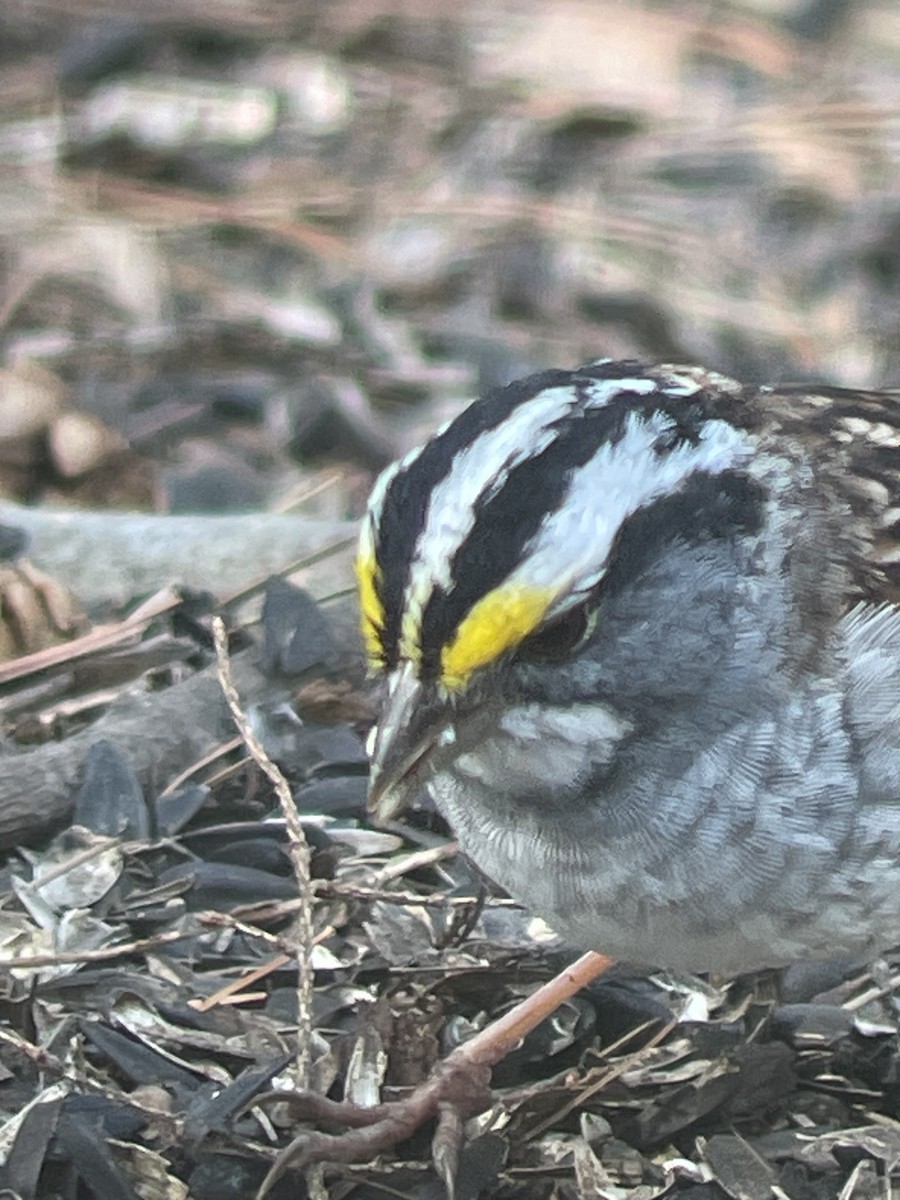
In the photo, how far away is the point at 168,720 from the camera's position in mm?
3828

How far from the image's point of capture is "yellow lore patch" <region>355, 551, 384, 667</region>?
8.09 feet

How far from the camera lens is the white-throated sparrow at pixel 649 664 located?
96.0 inches

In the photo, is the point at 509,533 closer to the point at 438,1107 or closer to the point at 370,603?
the point at 370,603

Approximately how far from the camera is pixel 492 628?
2426 millimetres

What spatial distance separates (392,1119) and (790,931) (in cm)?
68

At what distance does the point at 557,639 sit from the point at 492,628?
122 millimetres

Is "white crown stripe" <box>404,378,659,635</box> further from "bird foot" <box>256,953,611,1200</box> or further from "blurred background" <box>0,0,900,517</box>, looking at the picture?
"blurred background" <box>0,0,900,517</box>

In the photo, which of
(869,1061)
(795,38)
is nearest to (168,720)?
(869,1061)

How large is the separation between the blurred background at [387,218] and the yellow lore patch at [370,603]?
8.20 feet

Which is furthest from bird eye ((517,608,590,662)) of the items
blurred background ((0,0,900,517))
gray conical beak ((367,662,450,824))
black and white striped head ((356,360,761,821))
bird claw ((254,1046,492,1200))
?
blurred background ((0,0,900,517))

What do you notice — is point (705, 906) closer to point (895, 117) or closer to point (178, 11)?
point (895, 117)

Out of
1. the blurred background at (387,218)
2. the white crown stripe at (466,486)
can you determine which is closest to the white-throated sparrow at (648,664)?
the white crown stripe at (466,486)

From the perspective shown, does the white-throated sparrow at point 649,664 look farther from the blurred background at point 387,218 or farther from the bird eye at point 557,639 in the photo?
the blurred background at point 387,218

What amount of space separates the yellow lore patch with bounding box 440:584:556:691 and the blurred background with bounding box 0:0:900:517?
2592mm
